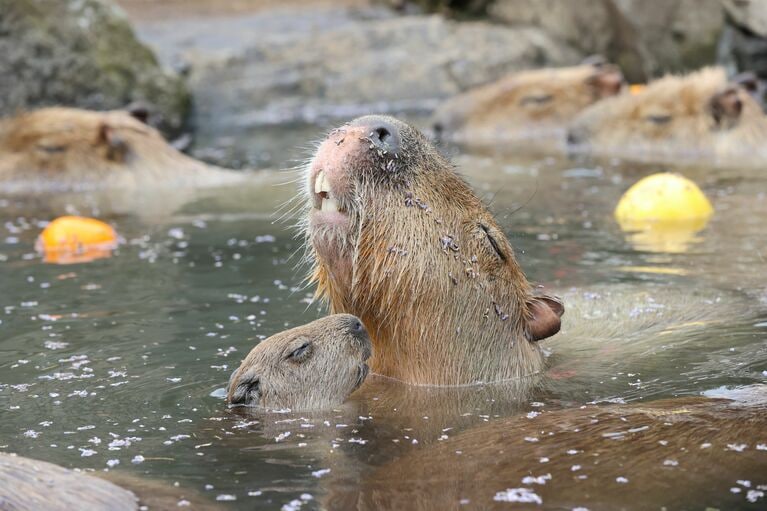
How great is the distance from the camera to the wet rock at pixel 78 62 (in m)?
12.7

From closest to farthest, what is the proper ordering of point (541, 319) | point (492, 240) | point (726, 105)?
1. point (492, 240)
2. point (541, 319)
3. point (726, 105)

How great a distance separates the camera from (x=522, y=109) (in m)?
13.6

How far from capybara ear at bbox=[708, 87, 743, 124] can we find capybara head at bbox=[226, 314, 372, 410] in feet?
24.9

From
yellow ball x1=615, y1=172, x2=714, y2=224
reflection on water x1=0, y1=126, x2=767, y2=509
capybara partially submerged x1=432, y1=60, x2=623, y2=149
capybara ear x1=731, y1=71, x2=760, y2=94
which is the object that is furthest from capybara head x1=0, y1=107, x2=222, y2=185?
capybara ear x1=731, y1=71, x2=760, y2=94

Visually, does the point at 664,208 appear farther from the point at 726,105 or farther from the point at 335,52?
the point at 335,52

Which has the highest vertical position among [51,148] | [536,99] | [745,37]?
[745,37]

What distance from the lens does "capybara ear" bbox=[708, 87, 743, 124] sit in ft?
36.4

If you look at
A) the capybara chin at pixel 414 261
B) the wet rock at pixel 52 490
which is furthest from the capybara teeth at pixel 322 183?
the wet rock at pixel 52 490

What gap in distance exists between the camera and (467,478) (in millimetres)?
3555

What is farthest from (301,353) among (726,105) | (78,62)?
(78,62)

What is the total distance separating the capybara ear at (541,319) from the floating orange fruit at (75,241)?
3679 millimetres

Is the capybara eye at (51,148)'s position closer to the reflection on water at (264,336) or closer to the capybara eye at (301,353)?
the reflection on water at (264,336)

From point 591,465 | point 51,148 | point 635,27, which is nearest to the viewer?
point 591,465

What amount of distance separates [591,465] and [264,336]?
2.21 m
